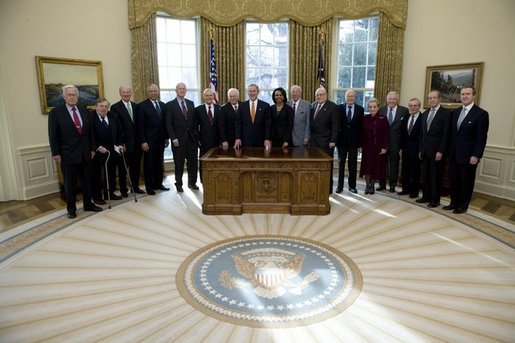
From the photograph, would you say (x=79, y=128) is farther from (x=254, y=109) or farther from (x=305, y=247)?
(x=305, y=247)

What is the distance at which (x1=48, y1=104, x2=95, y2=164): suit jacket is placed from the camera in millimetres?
4695

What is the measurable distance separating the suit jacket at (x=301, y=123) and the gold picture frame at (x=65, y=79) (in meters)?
3.68

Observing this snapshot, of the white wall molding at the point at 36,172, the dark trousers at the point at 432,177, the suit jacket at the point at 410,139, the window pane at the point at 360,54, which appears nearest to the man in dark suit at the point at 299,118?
the suit jacket at the point at 410,139

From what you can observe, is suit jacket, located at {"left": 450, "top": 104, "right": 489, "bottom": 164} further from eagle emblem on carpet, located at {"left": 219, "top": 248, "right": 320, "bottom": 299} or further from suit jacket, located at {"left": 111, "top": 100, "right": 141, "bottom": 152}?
suit jacket, located at {"left": 111, "top": 100, "right": 141, "bottom": 152}

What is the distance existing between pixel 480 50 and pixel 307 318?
18.9 ft

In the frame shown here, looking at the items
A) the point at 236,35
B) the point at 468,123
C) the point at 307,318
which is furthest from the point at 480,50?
the point at 307,318

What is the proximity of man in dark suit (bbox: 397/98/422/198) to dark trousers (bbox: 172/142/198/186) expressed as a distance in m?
3.52

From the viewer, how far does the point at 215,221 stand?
15.9ft

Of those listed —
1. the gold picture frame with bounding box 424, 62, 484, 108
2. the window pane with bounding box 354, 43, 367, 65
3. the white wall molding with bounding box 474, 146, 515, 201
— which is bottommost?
the white wall molding with bounding box 474, 146, 515, 201

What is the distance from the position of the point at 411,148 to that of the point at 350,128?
102 cm

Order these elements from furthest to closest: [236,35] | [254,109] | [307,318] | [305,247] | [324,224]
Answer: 1. [236,35]
2. [254,109]
3. [324,224]
4. [305,247]
5. [307,318]

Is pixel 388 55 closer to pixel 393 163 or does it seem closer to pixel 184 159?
pixel 393 163

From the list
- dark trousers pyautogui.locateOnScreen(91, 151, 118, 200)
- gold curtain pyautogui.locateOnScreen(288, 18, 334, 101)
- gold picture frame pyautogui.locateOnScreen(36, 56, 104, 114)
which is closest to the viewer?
dark trousers pyautogui.locateOnScreen(91, 151, 118, 200)

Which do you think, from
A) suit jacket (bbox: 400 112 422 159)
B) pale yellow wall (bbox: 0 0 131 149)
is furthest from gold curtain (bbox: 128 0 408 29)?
suit jacket (bbox: 400 112 422 159)
